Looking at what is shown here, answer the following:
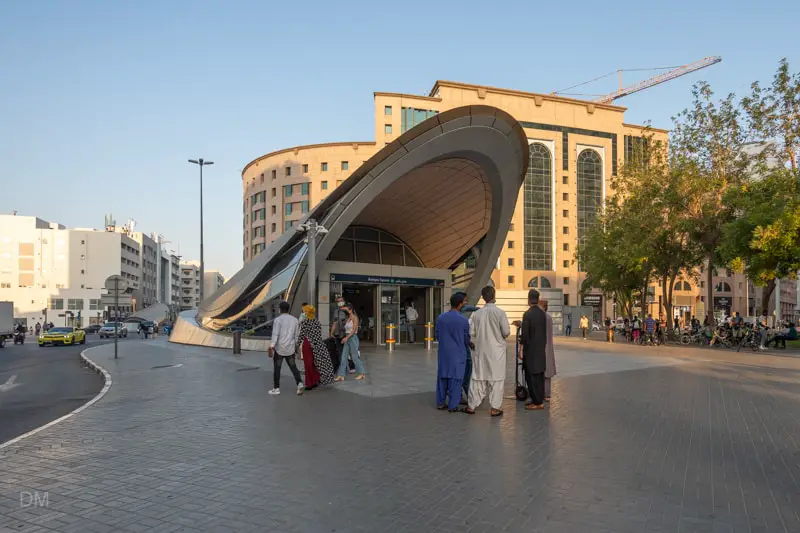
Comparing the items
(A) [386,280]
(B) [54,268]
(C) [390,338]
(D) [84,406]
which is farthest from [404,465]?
(B) [54,268]

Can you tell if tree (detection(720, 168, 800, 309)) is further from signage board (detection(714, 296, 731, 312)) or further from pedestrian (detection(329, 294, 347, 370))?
signage board (detection(714, 296, 731, 312))

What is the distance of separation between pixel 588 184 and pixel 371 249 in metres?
56.0

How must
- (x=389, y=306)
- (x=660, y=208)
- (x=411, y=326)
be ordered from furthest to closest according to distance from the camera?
(x=660, y=208) < (x=411, y=326) < (x=389, y=306)

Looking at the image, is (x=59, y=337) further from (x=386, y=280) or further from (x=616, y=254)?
(x=616, y=254)

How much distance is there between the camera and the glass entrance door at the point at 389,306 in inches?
909

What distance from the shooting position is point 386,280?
74.5ft

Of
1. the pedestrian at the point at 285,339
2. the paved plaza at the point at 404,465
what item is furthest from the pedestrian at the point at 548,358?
the pedestrian at the point at 285,339

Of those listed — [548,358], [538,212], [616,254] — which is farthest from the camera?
[538,212]

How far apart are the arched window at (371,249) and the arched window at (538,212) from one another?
44994 mm

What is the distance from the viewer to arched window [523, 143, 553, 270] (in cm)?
7138

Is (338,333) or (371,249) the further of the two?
(371,249)

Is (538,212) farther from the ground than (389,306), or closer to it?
farther from the ground

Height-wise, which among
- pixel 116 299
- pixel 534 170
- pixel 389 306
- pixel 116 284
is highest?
pixel 534 170

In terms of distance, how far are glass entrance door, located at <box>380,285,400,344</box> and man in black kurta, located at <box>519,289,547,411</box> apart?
14029mm
